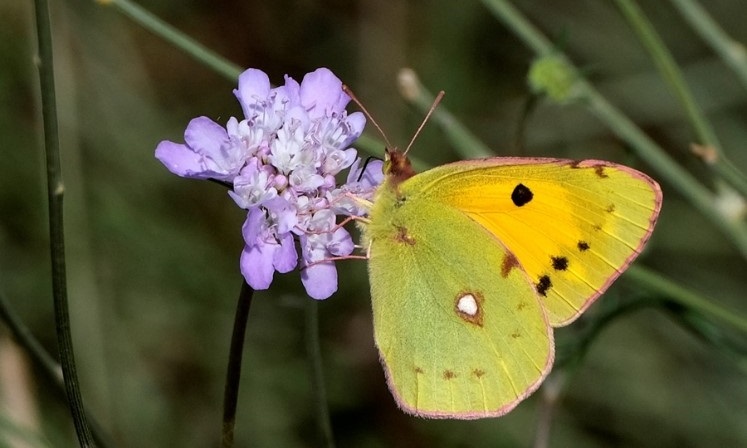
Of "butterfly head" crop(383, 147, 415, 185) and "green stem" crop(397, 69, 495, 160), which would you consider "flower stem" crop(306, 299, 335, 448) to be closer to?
"butterfly head" crop(383, 147, 415, 185)

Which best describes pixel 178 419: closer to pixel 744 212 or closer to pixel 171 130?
pixel 171 130

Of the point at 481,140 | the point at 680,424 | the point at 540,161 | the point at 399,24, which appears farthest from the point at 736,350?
the point at 399,24

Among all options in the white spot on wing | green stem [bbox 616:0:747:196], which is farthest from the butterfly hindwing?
green stem [bbox 616:0:747:196]

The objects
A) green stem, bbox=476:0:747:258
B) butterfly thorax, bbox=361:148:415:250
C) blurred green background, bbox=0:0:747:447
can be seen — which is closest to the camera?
butterfly thorax, bbox=361:148:415:250

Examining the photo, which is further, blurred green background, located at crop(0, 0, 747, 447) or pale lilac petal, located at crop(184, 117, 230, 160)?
blurred green background, located at crop(0, 0, 747, 447)

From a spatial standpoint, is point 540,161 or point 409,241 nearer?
point 540,161

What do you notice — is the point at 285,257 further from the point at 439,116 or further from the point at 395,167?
the point at 439,116
